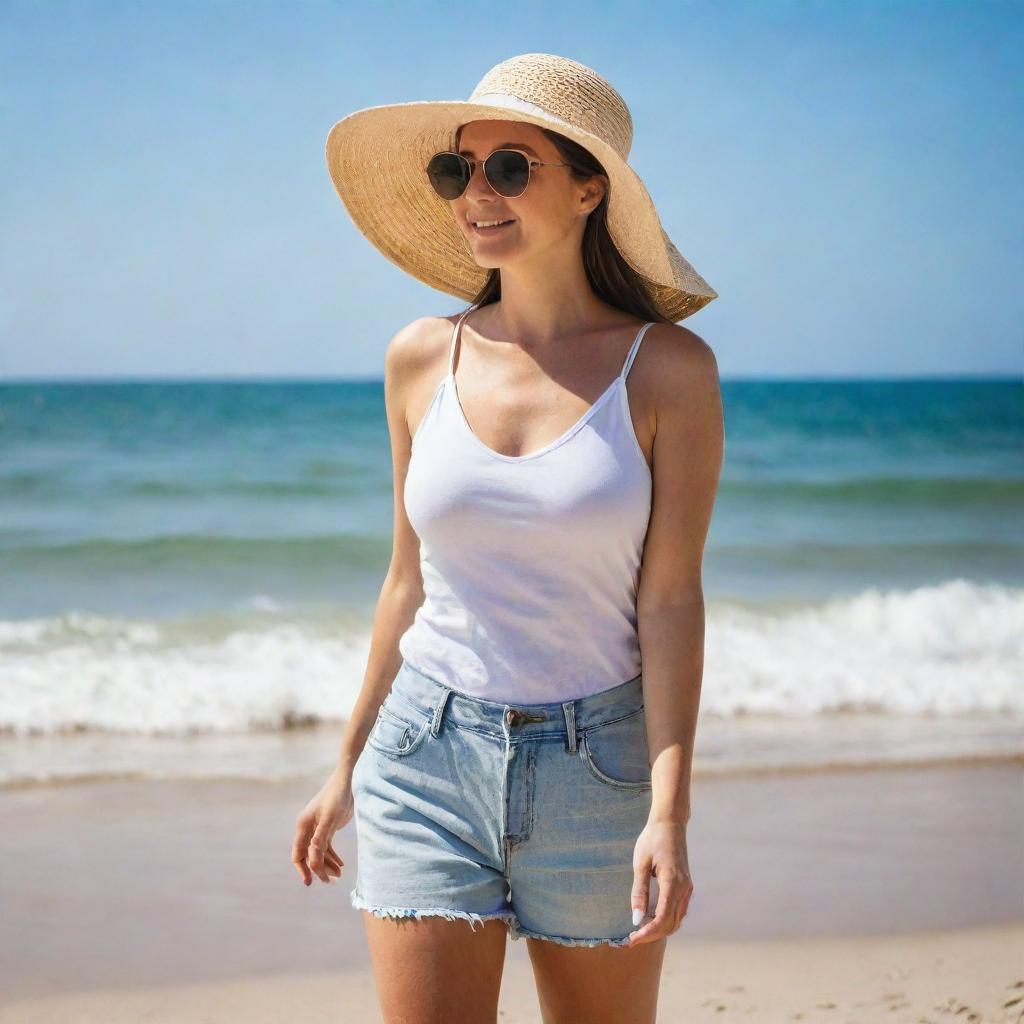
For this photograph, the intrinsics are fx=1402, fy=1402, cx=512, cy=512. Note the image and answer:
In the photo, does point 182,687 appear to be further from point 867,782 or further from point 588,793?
point 588,793

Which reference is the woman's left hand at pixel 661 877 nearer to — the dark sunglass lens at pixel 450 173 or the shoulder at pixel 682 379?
the shoulder at pixel 682 379

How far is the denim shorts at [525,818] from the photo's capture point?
2086 mm

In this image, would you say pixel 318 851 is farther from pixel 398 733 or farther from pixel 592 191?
pixel 592 191

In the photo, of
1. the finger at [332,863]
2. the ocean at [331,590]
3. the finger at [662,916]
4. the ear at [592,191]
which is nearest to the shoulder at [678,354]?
the ear at [592,191]

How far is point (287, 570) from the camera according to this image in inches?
533

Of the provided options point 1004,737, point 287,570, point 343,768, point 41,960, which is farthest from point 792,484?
point 343,768

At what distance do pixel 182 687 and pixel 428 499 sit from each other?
647 centimetres

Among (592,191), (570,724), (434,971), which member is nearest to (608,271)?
(592,191)

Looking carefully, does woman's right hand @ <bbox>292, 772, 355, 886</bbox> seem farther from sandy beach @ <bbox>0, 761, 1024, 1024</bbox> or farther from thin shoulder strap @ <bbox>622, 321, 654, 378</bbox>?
sandy beach @ <bbox>0, 761, 1024, 1024</bbox>

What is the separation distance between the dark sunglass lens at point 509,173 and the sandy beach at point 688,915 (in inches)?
103

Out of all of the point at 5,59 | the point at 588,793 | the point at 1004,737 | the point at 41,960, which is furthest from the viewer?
the point at 5,59

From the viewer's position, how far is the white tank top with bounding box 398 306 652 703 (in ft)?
6.87

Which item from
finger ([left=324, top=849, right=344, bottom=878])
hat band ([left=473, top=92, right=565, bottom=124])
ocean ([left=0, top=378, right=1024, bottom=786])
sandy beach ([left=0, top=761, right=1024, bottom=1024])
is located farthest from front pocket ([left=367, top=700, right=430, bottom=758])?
ocean ([left=0, top=378, right=1024, bottom=786])

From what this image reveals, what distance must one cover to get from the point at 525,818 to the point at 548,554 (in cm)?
39
